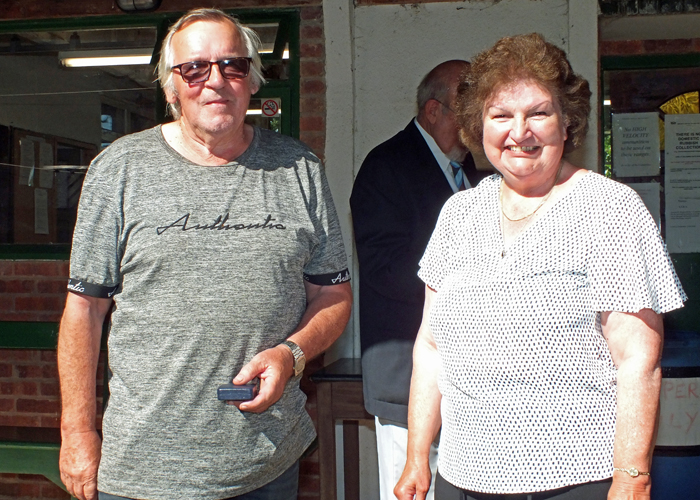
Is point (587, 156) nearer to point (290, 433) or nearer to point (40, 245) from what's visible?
point (290, 433)

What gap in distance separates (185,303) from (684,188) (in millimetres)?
3760

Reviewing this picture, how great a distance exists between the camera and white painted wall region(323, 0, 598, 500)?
4.28 m

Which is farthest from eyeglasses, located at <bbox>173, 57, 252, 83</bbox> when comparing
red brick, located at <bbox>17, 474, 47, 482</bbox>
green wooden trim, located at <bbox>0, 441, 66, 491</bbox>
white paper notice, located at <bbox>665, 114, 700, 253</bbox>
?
red brick, located at <bbox>17, 474, 47, 482</bbox>

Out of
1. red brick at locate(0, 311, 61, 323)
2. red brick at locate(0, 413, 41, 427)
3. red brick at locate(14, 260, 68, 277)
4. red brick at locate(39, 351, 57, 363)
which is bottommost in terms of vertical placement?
red brick at locate(0, 413, 41, 427)

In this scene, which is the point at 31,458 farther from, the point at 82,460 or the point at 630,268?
the point at 630,268

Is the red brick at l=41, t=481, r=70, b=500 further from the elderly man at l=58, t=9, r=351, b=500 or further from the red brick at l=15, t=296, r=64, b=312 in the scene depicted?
the elderly man at l=58, t=9, r=351, b=500

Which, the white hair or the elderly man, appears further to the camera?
the white hair

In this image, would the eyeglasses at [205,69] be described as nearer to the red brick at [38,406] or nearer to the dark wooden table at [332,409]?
the dark wooden table at [332,409]

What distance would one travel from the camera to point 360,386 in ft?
11.6

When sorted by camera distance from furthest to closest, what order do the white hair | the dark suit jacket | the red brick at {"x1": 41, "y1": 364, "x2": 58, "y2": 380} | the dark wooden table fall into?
the red brick at {"x1": 41, "y1": 364, "x2": 58, "y2": 380} → the dark wooden table → the dark suit jacket → the white hair

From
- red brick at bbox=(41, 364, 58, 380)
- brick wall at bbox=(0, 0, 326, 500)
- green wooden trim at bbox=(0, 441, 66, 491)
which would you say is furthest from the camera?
red brick at bbox=(41, 364, 58, 380)

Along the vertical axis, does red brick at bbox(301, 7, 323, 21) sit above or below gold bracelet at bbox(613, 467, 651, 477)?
above

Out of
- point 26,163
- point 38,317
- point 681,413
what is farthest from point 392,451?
point 26,163

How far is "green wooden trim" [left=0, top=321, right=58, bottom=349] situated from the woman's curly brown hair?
3143 millimetres
